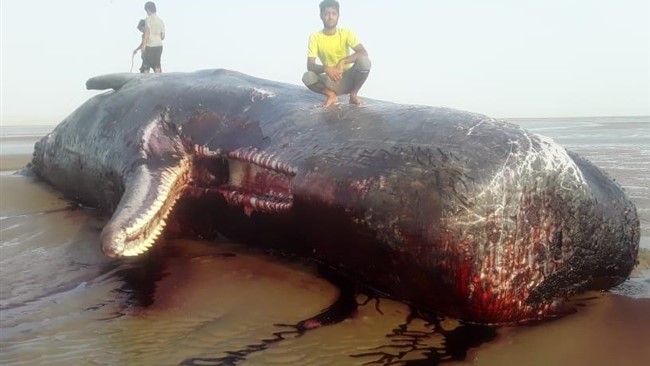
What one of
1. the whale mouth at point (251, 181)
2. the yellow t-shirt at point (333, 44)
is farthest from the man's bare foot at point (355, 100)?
the whale mouth at point (251, 181)

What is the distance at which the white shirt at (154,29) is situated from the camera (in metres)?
13.4

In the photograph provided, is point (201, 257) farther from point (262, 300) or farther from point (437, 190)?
point (437, 190)

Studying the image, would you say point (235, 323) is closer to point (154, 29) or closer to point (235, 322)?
point (235, 322)

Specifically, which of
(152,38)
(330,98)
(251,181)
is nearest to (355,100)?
(330,98)

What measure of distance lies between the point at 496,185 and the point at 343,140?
55.2 inches

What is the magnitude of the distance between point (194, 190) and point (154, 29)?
8606mm

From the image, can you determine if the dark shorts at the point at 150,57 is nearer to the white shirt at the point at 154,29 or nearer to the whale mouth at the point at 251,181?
the white shirt at the point at 154,29

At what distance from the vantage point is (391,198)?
4.26 m

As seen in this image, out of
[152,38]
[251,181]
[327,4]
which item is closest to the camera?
[251,181]

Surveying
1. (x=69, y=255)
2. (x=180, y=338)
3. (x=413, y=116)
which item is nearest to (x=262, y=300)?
(x=180, y=338)

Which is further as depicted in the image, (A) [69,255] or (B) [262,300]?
(A) [69,255]

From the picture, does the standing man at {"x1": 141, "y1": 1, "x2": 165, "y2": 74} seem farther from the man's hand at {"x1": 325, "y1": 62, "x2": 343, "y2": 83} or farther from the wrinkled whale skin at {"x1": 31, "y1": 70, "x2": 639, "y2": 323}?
the man's hand at {"x1": 325, "y1": 62, "x2": 343, "y2": 83}

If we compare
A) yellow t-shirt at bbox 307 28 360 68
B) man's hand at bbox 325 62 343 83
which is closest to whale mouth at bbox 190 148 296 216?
man's hand at bbox 325 62 343 83

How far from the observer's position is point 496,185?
13.0 feet
